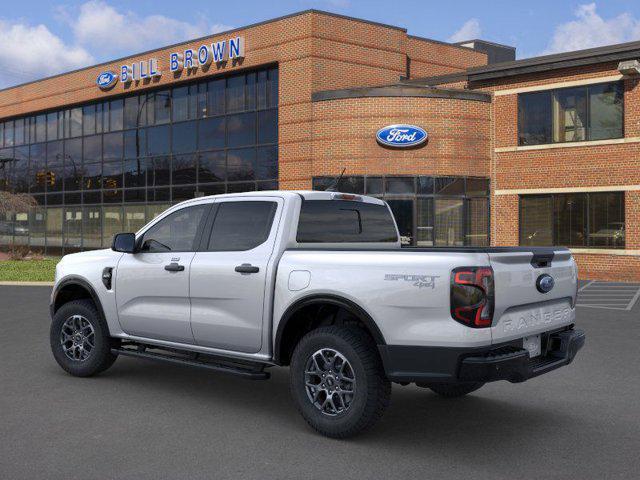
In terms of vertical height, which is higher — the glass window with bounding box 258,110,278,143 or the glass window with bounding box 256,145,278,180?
the glass window with bounding box 258,110,278,143

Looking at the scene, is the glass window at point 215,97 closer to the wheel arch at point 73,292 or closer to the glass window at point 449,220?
the glass window at point 449,220

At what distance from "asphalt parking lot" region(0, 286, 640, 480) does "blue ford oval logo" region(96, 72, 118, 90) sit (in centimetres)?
2616

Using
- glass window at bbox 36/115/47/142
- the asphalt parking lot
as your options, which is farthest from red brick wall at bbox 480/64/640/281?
glass window at bbox 36/115/47/142

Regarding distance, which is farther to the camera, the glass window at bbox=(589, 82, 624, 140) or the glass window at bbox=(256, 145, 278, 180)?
the glass window at bbox=(256, 145, 278, 180)

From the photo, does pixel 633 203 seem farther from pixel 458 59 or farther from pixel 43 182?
pixel 43 182

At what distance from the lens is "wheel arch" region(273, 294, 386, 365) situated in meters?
5.02

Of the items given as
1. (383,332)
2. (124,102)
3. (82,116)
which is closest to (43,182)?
(82,116)

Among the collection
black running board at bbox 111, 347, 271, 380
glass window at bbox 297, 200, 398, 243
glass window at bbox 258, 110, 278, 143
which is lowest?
black running board at bbox 111, 347, 271, 380

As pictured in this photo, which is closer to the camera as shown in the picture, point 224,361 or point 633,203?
point 224,361

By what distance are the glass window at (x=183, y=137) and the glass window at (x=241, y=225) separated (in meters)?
23.5

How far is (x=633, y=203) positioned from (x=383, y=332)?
18.8 m

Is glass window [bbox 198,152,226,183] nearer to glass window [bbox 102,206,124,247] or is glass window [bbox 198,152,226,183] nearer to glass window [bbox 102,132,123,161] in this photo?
glass window [bbox 102,132,123,161]

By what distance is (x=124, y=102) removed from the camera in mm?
32312

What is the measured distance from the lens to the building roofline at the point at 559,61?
21.0 metres
